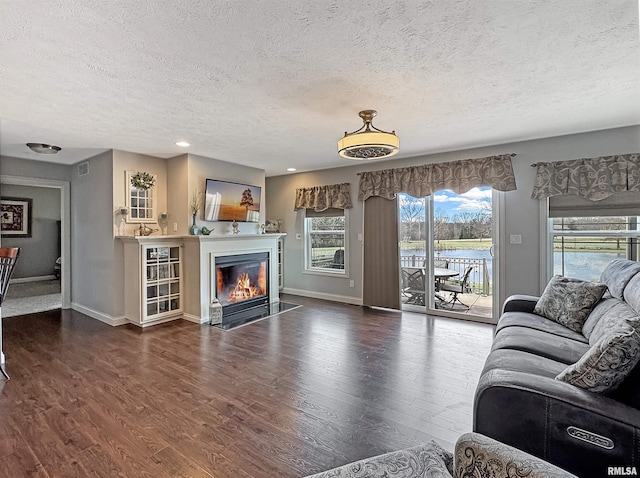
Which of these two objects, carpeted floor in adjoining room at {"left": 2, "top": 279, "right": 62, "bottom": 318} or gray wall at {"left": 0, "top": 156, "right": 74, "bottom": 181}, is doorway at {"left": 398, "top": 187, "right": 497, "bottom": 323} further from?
carpeted floor in adjoining room at {"left": 2, "top": 279, "right": 62, "bottom": 318}

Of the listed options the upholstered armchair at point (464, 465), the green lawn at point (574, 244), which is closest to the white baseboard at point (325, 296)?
the green lawn at point (574, 244)

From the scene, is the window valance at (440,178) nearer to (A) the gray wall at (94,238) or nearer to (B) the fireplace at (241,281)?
(B) the fireplace at (241,281)

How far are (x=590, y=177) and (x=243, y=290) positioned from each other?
488 centimetres

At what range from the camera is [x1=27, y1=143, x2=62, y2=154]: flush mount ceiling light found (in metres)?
4.03

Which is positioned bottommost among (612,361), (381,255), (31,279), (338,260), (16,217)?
(31,279)

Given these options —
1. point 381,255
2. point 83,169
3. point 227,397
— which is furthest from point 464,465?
point 83,169

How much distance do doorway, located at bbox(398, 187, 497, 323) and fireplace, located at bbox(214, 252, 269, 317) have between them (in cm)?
234

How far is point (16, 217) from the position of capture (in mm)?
7602

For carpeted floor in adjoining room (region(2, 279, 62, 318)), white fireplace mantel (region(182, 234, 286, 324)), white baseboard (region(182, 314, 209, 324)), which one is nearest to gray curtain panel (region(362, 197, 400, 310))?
white fireplace mantel (region(182, 234, 286, 324))

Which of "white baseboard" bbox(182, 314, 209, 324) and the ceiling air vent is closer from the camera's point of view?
"white baseboard" bbox(182, 314, 209, 324)

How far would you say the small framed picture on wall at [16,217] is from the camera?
742cm

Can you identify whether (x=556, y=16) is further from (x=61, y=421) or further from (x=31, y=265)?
(x=31, y=265)

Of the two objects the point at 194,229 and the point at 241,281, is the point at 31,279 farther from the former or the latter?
the point at 241,281

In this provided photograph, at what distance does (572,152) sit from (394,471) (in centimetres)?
438
